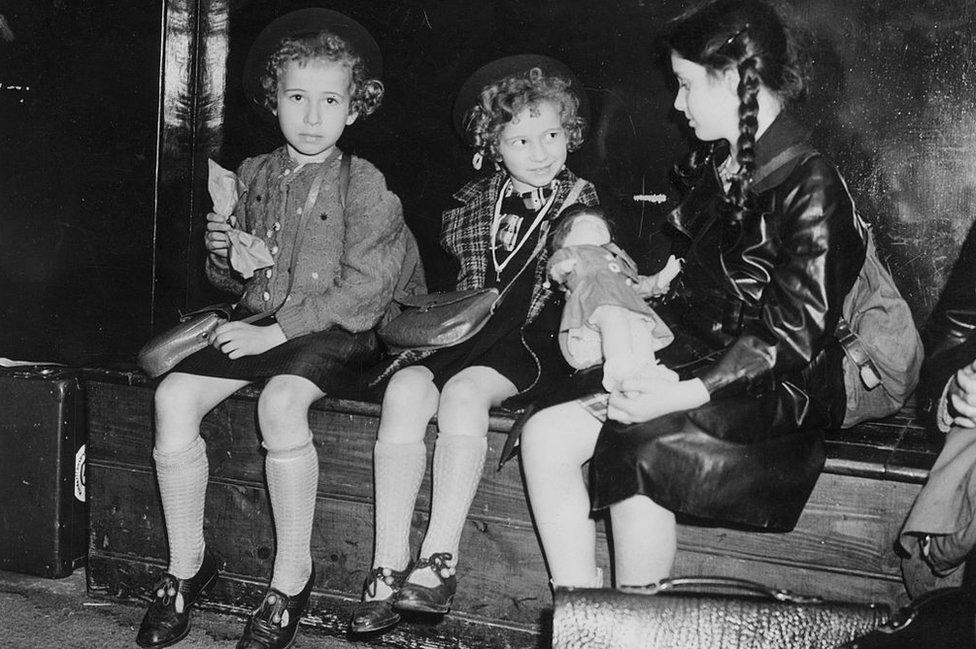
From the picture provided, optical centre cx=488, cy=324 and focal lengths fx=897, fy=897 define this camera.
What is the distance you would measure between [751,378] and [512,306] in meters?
0.90

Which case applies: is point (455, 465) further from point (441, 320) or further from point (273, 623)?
point (273, 623)

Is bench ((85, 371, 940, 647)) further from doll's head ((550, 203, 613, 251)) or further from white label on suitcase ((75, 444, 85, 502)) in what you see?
doll's head ((550, 203, 613, 251))

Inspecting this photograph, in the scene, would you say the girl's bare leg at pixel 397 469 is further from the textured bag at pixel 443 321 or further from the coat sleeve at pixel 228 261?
the coat sleeve at pixel 228 261

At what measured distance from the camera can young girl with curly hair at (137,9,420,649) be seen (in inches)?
95.0

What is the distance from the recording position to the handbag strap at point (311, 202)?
2.72m

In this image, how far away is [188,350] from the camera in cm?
262

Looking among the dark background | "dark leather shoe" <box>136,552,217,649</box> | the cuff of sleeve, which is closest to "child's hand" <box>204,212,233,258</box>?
the dark background

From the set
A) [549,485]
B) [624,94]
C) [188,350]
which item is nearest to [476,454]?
[549,485]

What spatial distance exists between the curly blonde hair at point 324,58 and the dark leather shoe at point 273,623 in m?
1.54

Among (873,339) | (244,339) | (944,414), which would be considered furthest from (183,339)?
(944,414)

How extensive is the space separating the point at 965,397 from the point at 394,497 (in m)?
1.37

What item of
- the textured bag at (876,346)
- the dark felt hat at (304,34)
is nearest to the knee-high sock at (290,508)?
the dark felt hat at (304,34)

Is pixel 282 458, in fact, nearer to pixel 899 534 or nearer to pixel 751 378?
pixel 751 378

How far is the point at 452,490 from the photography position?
2.28 m
